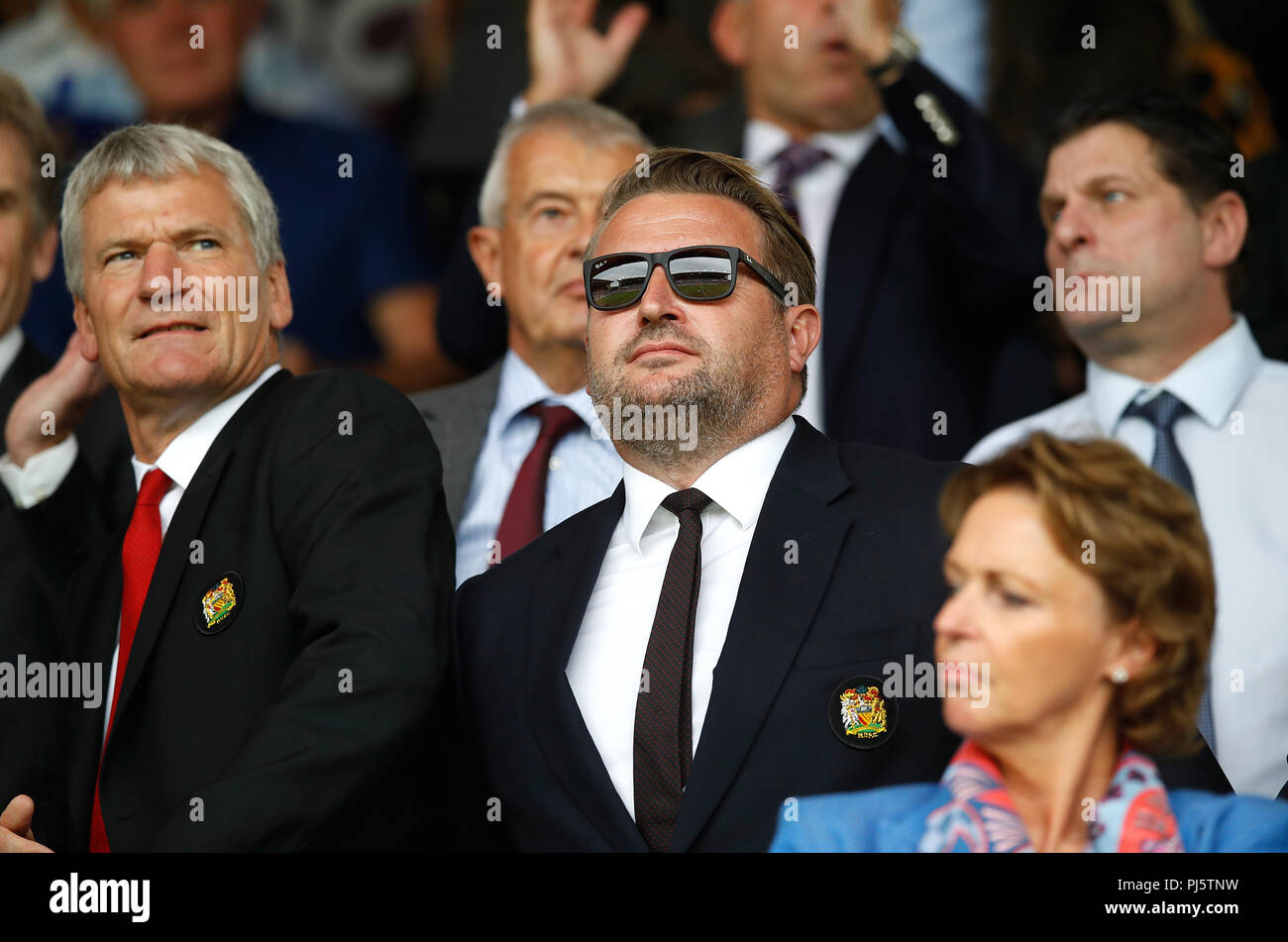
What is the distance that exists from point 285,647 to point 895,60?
6.82 feet

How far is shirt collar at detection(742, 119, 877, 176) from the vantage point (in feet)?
15.3

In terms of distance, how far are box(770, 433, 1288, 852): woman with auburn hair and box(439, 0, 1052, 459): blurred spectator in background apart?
1.50 metres

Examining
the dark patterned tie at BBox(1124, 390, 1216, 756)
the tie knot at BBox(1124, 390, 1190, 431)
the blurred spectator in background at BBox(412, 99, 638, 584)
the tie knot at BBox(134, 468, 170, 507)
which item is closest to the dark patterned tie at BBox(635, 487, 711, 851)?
the blurred spectator in background at BBox(412, 99, 638, 584)

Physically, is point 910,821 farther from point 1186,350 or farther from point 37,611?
point 37,611

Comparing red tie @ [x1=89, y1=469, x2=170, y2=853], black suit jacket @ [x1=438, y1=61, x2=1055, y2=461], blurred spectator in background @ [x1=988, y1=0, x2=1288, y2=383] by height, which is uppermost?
blurred spectator in background @ [x1=988, y1=0, x2=1288, y2=383]

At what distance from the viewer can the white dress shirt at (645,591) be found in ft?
10.3

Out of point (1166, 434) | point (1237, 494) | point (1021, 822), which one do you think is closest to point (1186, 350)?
point (1166, 434)

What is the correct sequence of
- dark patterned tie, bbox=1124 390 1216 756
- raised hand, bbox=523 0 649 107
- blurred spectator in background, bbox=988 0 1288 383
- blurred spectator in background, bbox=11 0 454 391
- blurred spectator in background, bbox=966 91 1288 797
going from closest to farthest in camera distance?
blurred spectator in background, bbox=966 91 1288 797 < dark patterned tie, bbox=1124 390 1216 756 < raised hand, bbox=523 0 649 107 < blurred spectator in background, bbox=988 0 1288 383 < blurred spectator in background, bbox=11 0 454 391

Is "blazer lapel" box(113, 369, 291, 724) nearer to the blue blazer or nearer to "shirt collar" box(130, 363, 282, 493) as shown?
"shirt collar" box(130, 363, 282, 493)

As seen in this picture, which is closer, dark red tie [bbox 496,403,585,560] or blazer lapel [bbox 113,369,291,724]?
blazer lapel [bbox 113,369,291,724]

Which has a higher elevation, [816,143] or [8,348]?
[816,143]

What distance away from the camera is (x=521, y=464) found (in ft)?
13.6

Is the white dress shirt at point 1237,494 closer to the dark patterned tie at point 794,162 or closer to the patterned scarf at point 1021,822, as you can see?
the patterned scarf at point 1021,822

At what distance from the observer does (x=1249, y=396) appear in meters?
3.95
